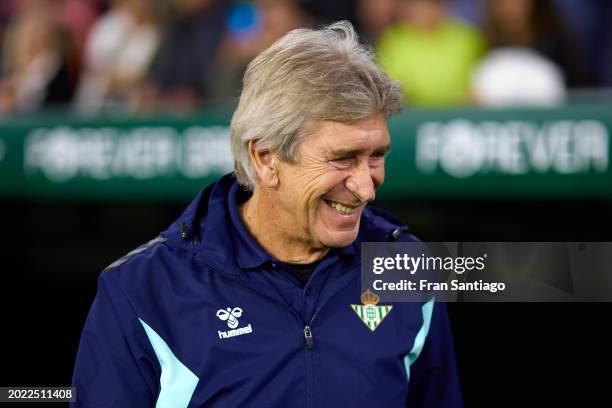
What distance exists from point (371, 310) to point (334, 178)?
34cm

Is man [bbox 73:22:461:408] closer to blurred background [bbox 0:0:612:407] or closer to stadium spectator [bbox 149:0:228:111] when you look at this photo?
blurred background [bbox 0:0:612:407]

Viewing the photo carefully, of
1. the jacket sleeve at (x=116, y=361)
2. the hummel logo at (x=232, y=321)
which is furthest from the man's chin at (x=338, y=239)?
the jacket sleeve at (x=116, y=361)

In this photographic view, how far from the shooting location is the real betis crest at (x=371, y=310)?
7.91 feet

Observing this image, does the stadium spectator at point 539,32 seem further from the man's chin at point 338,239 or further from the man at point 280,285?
the man's chin at point 338,239

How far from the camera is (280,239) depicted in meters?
2.49

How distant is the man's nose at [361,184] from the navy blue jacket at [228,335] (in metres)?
0.20

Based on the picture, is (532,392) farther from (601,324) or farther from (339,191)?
(339,191)

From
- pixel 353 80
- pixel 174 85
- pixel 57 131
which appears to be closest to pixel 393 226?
pixel 353 80

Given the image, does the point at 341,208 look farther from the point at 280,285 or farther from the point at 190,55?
the point at 190,55

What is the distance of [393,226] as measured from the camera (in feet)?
8.64

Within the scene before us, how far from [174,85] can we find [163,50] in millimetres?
300

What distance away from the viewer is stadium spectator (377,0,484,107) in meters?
5.61

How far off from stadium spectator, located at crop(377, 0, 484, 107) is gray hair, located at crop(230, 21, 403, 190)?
10.4ft

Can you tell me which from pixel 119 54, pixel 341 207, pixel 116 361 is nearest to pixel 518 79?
pixel 119 54
